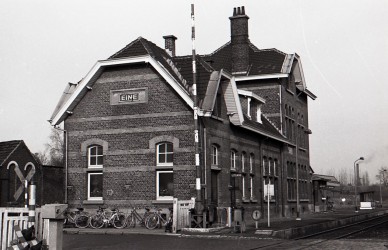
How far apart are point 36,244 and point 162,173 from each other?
41.6ft

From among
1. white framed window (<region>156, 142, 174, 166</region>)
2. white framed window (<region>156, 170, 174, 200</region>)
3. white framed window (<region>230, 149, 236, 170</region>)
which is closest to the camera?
white framed window (<region>156, 170, 174, 200</region>)

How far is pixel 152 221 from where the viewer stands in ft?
75.1

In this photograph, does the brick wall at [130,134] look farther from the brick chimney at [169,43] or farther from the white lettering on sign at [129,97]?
the brick chimney at [169,43]

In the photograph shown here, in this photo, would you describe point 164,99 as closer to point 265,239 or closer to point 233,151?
point 233,151

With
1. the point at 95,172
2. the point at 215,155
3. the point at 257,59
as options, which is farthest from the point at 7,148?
the point at 215,155

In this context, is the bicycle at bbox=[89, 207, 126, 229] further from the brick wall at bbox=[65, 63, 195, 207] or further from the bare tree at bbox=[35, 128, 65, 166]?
the bare tree at bbox=[35, 128, 65, 166]

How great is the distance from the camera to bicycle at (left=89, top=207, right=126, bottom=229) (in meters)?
23.6

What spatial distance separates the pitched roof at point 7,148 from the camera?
3684cm

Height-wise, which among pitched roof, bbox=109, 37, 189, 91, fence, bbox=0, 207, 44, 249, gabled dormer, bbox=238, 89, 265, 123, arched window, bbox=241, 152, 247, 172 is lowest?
fence, bbox=0, 207, 44, 249

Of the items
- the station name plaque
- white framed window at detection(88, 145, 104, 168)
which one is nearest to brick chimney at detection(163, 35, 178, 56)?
the station name plaque

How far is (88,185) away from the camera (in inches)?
1027

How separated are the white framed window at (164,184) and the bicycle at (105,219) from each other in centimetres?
200

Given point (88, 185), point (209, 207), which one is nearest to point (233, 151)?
point (209, 207)

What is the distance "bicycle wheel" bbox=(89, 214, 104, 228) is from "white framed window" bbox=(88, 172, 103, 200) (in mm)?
2056
